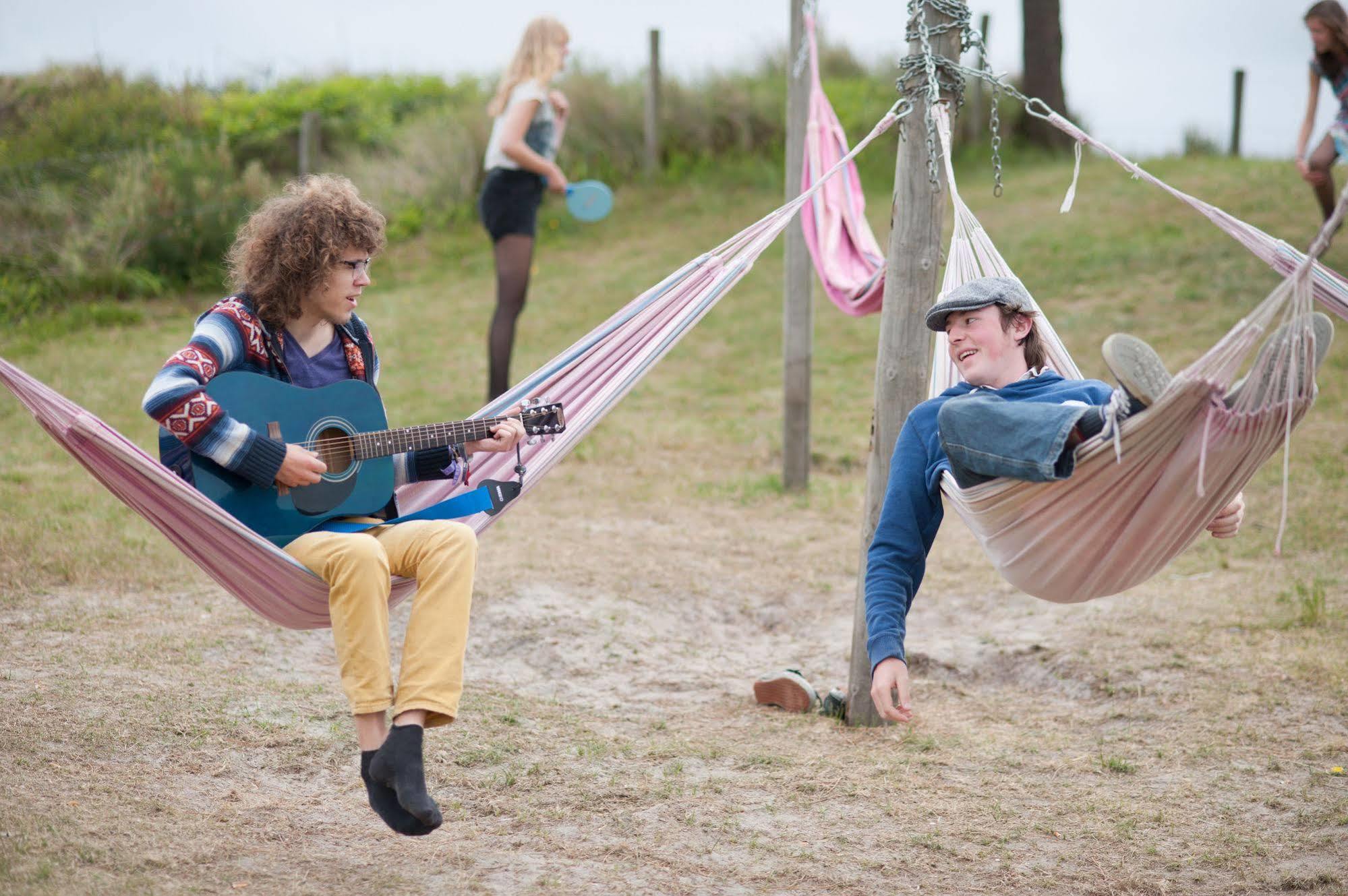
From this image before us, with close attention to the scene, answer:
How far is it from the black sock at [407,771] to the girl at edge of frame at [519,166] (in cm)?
333

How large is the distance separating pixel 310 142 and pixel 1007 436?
7.62 metres

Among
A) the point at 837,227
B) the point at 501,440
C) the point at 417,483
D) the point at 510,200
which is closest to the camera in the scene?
the point at 501,440

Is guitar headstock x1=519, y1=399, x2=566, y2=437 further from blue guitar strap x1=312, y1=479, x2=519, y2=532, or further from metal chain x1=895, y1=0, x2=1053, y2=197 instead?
metal chain x1=895, y1=0, x2=1053, y2=197

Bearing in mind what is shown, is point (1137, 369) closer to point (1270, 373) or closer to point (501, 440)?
point (1270, 373)

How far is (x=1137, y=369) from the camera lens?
1.98 meters

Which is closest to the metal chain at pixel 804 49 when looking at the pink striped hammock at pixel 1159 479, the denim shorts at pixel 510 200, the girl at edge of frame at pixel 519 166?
the girl at edge of frame at pixel 519 166

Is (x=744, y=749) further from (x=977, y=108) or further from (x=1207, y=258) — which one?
(x=977, y=108)

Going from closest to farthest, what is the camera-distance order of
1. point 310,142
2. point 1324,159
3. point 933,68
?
point 933,68, point 1324,159, point 310,142

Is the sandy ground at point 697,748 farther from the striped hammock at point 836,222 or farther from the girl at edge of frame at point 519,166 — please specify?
the girl at edge of frame at point 519,166

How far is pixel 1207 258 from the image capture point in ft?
26.2

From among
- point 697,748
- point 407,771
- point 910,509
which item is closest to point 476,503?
point 407,771

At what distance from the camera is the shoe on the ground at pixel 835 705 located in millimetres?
3195

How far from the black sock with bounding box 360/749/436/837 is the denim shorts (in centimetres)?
363

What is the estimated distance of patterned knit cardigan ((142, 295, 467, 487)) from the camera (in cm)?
230
